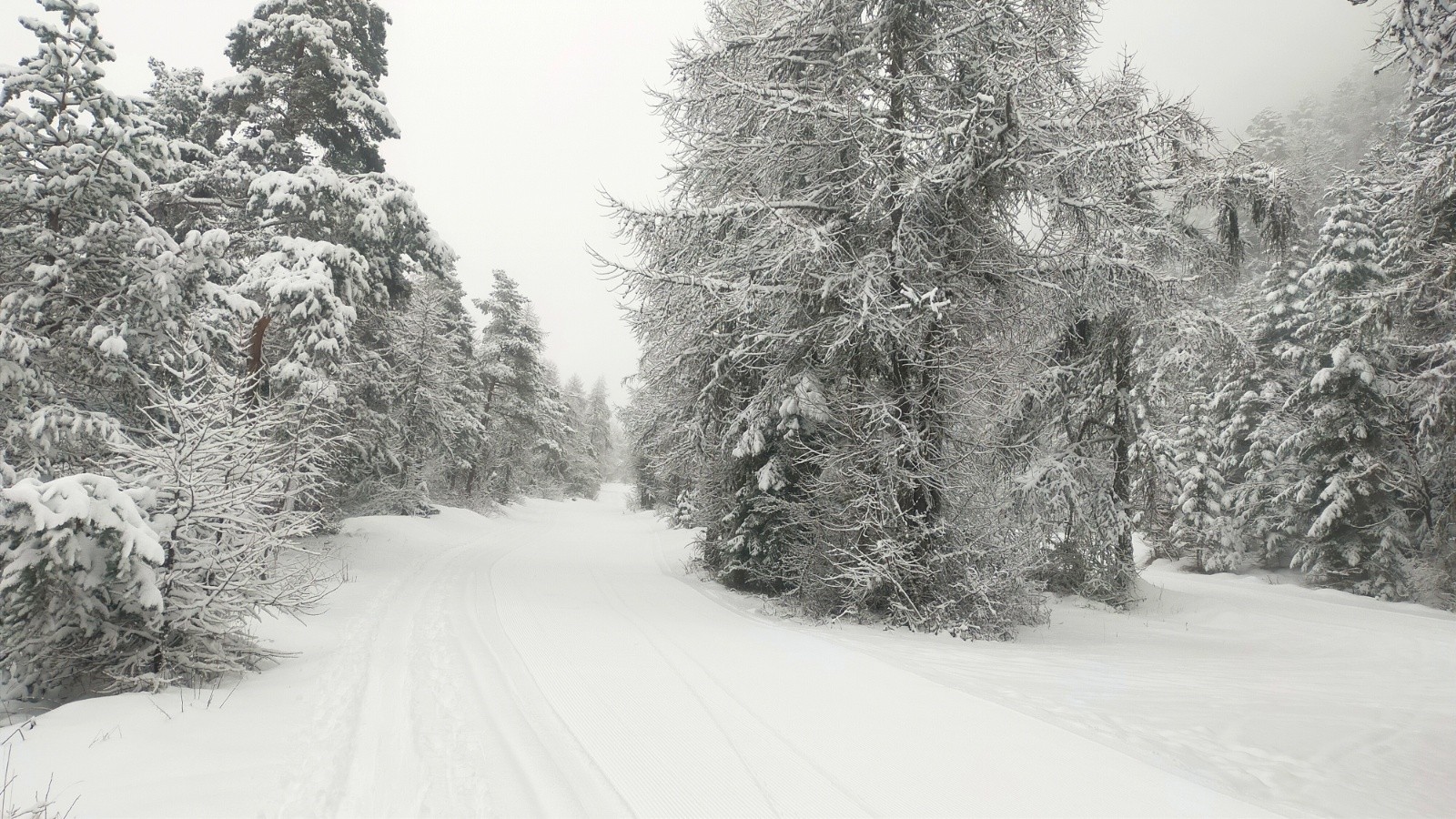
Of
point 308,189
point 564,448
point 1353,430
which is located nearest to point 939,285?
point 308,189

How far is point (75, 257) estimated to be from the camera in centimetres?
786

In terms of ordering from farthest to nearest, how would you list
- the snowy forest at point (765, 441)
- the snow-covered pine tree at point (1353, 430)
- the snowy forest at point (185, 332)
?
the snow-covered pine tree at point (1353, 430)
the snowy forest at point (185, 332)
the snowy forest at point (765, 441)

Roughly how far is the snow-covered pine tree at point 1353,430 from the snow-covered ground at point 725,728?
1086 centimetres

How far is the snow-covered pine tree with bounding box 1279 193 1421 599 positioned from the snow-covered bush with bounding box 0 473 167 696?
2207cm

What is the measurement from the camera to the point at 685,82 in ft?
31.8

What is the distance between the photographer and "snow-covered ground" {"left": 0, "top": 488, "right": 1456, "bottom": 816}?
126 inches

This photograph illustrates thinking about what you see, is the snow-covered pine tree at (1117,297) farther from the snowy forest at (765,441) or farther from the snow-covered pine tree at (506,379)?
the snow-covered pine tree at (506,379)

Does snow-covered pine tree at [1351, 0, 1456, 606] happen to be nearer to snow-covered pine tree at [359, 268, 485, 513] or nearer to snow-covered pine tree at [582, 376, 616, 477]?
snow-covered pine tree at [359, 268, 485, 513]

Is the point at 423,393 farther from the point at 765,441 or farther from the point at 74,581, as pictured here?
the point at 74,581

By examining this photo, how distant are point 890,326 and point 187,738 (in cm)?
699

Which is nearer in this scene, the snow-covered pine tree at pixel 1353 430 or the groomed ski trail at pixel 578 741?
the groomed ski trail at pixel 578 741

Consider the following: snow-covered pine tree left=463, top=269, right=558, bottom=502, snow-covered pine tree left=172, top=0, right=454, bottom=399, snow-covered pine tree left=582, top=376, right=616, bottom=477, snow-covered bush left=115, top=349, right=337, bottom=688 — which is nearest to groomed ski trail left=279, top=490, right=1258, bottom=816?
snow-covered bush left=115, top=349, right=337, bottom=688

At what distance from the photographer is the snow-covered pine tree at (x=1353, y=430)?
15.8m

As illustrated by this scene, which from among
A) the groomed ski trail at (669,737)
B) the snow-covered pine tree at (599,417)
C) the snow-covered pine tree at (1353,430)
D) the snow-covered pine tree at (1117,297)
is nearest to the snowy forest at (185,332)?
the groomed ski trail at (669,737)
